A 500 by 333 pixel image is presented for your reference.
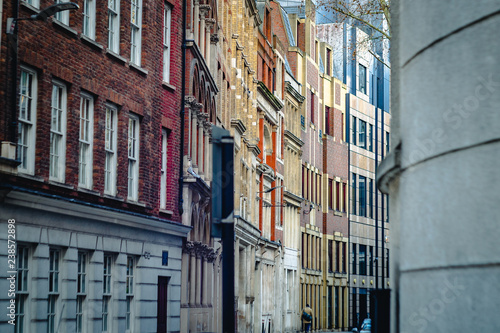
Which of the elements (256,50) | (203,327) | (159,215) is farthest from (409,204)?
(256,50)

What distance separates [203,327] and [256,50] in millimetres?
23423

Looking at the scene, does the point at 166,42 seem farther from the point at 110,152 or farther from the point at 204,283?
the point at 204,283

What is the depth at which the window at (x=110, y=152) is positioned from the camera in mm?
25297

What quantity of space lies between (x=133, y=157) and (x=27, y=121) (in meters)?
7.30

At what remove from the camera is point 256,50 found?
184 feet

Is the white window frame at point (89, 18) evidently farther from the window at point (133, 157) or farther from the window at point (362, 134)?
the window at point (362, 134)

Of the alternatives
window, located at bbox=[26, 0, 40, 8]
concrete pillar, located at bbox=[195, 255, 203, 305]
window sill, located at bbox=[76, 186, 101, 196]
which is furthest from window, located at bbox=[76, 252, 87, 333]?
concrete pillar, located at bbox=[195, 255, 203, 305]

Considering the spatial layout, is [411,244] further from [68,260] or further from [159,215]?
[159,215]

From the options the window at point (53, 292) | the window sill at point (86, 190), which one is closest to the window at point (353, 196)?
the window sill at point (86, 190)

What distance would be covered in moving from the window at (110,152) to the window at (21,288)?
5.19 meters

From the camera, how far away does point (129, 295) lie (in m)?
27.1

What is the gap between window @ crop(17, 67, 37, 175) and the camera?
20.0m

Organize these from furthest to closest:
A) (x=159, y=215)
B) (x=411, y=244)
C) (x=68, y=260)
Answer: (x=159, y=215) < (x=68, y=260) < (x=411, y=244)

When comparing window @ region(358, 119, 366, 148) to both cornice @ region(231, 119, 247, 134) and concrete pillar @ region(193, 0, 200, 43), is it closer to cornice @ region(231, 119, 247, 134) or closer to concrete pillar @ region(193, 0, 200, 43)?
cornice @ region(231, 119, 247, 134)
